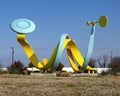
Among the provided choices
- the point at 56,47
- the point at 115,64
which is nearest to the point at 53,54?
the point at 56,47

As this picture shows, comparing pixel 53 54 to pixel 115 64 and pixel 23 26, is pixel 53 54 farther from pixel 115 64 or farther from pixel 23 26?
pixel 115 64

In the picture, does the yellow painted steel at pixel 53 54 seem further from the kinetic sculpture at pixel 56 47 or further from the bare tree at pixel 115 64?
the bare tree at pixel 115 64

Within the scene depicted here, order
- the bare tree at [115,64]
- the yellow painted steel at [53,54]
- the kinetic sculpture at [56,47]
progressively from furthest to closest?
the bare tree at [115,64]
the yellow painted steel at [53,54]
the kinetic sculpture at [56,47]

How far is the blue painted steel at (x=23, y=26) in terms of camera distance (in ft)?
114

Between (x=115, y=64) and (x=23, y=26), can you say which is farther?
(x=115, y=64)

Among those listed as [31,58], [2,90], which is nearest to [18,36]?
[31,58]

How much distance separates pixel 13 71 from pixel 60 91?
23.8 metres

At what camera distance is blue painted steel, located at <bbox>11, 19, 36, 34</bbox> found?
34653mm

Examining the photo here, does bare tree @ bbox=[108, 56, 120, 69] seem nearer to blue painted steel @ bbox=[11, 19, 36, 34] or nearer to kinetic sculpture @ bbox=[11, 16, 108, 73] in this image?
kinetic sculpture @ bbox=[11, 16, 108, 73]

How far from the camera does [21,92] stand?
12.3m

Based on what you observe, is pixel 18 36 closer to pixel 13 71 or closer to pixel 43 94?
pixel 13 71

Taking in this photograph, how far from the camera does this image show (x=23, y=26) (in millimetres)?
35438

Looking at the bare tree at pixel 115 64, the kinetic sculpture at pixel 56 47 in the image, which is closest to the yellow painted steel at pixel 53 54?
the kinetic sculpture at pixel 56 47

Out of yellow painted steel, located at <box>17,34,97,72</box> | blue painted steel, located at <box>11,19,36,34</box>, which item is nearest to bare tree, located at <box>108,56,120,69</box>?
yellow painted steel, located at <box>17,34,97,72</box>
